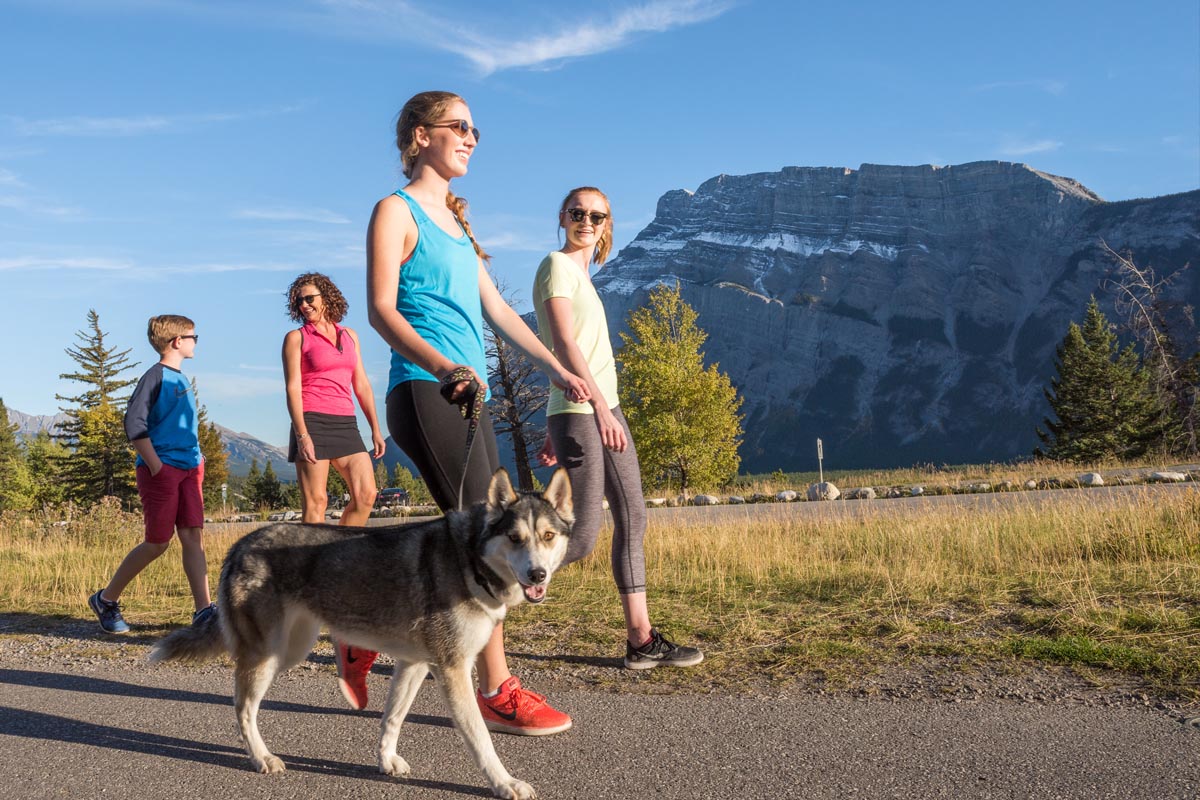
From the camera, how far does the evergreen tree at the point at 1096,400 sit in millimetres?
47875

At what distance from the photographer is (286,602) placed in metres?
3.89

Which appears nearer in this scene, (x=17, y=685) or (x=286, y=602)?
(x=286, y=602)

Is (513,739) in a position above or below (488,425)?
below

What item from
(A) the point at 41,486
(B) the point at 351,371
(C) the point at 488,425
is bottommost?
(A) the point at 41,486

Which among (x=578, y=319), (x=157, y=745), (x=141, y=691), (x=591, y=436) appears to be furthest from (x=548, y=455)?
(x=141, y=691)

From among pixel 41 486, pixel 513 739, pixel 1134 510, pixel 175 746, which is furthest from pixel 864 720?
pixel 41 486

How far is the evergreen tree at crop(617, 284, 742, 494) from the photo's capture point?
34.7 meters

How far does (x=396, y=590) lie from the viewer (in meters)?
3.80

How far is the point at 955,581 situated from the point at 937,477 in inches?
833

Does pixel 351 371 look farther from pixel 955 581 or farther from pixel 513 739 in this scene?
pixel 955 581

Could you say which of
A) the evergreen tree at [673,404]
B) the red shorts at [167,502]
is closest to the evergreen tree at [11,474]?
the evergreen tree at [673,404]

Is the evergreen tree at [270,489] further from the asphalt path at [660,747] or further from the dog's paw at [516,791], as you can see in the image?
the dog's paw at [516,791]

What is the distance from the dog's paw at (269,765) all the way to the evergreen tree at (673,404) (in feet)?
99.3

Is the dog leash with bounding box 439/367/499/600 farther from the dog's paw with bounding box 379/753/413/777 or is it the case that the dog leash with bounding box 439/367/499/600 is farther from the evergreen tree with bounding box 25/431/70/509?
the evergreen tree with bounding box 25/431/70/509
